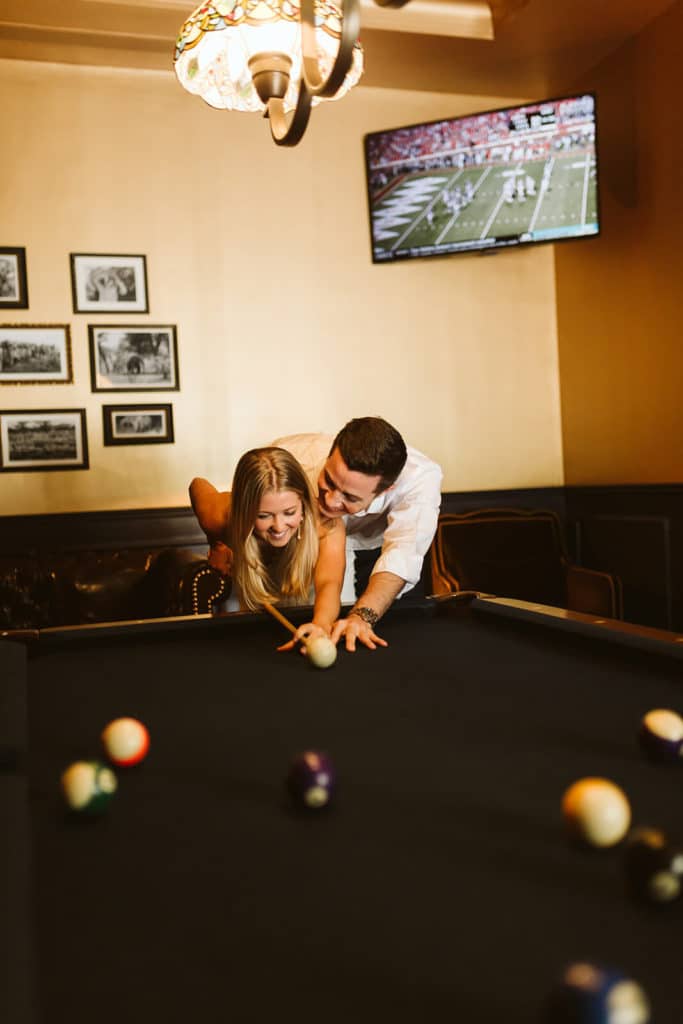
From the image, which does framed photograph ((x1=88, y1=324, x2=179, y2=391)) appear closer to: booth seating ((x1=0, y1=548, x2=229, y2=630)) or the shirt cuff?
booth seating ((x1=0, y1=548, x2=229, y2=630))

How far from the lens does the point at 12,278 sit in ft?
13.1

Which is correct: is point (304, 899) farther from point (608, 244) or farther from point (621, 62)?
point (621, 62)

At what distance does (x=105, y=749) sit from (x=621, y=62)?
13.6ft

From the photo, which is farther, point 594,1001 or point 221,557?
point 221,557

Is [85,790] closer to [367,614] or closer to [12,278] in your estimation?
[367,614]

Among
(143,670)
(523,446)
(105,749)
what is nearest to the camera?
(105,749)

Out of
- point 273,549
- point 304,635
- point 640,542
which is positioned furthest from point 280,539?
point 640,542

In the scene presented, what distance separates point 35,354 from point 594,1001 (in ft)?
13.0

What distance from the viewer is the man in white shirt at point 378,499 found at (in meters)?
2.27

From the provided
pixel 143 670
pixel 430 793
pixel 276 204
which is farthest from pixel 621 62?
pixel 430 793

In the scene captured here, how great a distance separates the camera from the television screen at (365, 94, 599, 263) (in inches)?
155

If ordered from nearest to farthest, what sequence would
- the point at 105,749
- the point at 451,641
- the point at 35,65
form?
the point at 105,749
the point at 451,641
the point at 35,65

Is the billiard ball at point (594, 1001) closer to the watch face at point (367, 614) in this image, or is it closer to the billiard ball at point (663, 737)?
the billiard ball at point (663, 737)

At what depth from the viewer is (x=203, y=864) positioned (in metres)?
0.86
